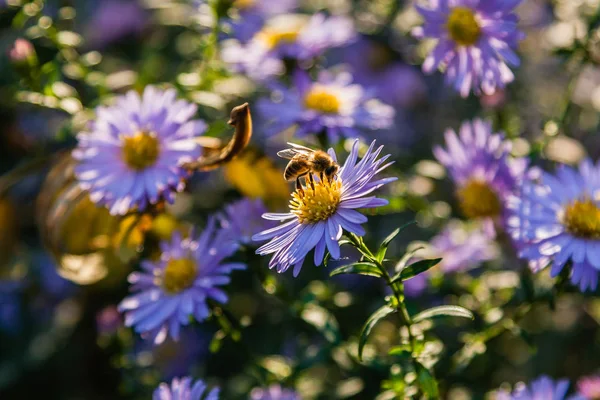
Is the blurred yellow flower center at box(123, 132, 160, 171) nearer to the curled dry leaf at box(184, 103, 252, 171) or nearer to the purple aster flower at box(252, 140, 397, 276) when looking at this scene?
the curled dry leaf at box(184, 103, 252, 171)

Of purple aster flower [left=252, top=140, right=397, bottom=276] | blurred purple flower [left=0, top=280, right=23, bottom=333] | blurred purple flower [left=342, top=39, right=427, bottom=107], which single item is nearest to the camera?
purple aster flower [left=252, top=140, right=397, bottom=276]

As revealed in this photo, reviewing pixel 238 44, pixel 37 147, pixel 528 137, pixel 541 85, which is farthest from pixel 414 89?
pixel 37 147

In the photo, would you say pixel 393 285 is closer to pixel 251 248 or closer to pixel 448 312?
pixel 448 312

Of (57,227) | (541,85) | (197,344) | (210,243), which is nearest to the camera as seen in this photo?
(210,243)

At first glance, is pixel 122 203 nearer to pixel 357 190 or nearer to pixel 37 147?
pixel 357 190

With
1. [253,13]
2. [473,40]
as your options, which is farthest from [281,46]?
[473,40]

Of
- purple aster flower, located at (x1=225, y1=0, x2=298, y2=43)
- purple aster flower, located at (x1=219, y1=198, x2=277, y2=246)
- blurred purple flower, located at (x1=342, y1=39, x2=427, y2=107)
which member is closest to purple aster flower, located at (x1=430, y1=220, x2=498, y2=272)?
purple aster flower, located at (x1=219, y1=198, x2=277, y2=246)
